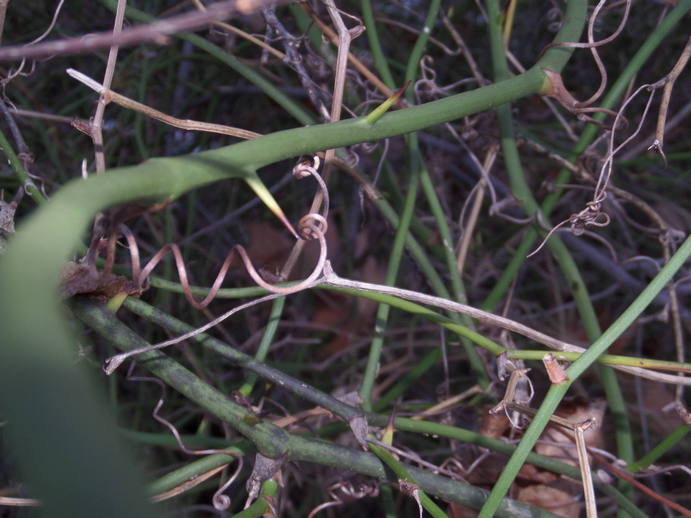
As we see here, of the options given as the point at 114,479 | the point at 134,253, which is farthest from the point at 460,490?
the point at 114,479

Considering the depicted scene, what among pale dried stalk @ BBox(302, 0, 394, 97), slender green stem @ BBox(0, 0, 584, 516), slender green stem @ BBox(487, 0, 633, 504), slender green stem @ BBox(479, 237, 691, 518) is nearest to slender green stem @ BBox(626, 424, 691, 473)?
slender green stem @ BBox(487, 0, 633, 504)

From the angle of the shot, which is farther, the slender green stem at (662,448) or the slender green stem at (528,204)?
the slender green stem at (528,204)

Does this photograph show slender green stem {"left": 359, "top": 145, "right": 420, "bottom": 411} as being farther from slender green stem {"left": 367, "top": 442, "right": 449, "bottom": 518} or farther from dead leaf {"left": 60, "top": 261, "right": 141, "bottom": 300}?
dead leaf {"left": 60, "top": 261, "right": 141, "bottom": 300}

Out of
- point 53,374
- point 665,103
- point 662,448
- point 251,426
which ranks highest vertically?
point 53,374

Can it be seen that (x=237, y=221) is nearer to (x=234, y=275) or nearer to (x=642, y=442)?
(x=234, y=275)

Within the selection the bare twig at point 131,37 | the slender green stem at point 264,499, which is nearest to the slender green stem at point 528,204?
the slender green stem at point 264,499

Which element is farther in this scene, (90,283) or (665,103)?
(665,103)

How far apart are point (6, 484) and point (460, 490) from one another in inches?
21.2

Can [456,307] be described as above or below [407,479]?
above

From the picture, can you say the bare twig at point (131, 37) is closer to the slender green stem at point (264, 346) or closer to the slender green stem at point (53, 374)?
the slender green stem at point (53, 374)

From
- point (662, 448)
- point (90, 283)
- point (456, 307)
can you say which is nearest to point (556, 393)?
point (456, 307)

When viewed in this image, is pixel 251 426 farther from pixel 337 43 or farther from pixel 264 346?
pixel 337 43

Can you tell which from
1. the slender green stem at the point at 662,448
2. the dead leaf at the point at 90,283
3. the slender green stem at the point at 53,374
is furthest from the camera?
the slender green stem at the point at 662,448

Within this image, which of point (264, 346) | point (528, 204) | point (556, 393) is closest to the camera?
point (556, 393)
